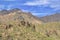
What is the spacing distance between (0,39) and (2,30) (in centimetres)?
1049

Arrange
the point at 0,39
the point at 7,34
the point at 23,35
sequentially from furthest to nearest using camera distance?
the point at 23,35, the point at 7,34, the point at 0,39

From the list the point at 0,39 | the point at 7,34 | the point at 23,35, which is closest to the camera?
the point at 0,39

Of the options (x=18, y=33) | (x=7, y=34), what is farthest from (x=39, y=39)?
(x=7, y=34)

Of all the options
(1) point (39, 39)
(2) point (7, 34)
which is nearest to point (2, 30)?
(2) point (7, 34)

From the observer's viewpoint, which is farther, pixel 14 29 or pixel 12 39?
pixel 14 29

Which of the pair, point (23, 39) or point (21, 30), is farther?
point (21, 30)

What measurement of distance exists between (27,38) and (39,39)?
8441mm

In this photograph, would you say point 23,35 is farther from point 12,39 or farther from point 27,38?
point 12,39

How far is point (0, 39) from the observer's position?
3605 inches

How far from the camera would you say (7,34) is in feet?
322

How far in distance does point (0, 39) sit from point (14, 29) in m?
19.2

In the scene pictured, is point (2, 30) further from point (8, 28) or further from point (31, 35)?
point (31, 35)

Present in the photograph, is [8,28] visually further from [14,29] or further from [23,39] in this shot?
[23,39]

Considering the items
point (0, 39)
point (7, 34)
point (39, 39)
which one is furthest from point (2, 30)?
point (39, 39)
